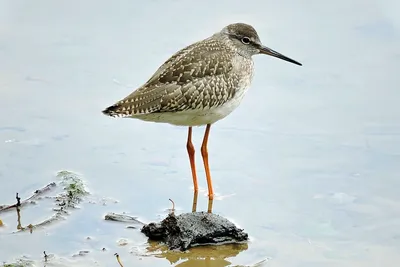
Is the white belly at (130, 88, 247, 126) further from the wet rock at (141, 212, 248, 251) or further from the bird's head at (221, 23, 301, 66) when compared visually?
the wet rock at (141, 212, 248, 251)

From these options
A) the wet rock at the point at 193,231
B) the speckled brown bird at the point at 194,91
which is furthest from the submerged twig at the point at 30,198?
the wet rock at the point at 193,231

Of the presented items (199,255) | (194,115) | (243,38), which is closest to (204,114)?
(194,115)

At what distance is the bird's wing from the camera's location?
28.6 feet

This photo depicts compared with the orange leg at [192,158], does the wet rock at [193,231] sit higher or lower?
lower

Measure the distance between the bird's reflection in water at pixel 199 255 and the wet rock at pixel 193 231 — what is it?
5 centimetres

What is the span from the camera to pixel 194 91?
8.88 metres

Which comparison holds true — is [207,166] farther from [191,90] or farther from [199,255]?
[199,255]

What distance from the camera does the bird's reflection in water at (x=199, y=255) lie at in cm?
758

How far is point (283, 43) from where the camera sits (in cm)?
1192

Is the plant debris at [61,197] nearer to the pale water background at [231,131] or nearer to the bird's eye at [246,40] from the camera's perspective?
the pale water background at [231,131]

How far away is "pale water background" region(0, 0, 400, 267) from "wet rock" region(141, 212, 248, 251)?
0.16 meters

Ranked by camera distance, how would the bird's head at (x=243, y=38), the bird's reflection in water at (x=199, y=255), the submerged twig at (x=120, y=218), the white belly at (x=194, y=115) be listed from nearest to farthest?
the bird's reflection in water at (x=199, y=255) < the submerged twig at (x=120, y=218) < the white belly at (x=194, y=115) < the bird's head at (x=243, y=38)

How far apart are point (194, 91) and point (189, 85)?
85 mm

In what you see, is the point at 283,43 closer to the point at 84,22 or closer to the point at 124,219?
the point at 84,22
